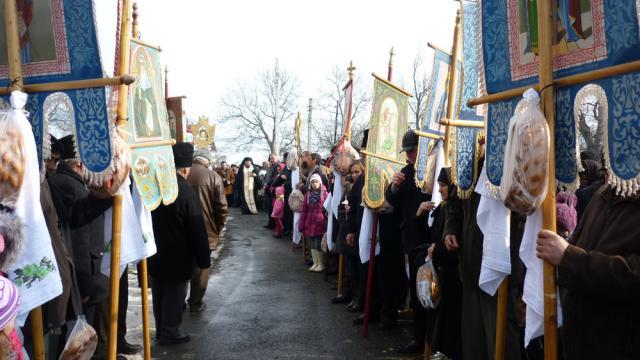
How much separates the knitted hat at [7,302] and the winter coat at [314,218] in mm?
7732

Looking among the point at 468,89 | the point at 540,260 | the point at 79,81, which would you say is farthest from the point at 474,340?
the point at 79,81

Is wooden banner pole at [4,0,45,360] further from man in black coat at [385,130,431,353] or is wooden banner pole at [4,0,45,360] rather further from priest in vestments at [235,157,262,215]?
priest in vestments at [235,157,262,215]

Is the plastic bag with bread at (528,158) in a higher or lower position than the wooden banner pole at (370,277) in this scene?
higher

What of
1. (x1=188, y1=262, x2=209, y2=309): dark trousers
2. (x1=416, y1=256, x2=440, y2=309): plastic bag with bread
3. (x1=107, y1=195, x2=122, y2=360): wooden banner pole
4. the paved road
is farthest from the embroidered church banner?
(x1=188, y1=262, x2=209, y2=309): dark trousers

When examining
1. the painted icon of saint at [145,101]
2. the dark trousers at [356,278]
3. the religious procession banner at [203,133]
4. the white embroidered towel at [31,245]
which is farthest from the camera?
the religious procession banner at [203,133]

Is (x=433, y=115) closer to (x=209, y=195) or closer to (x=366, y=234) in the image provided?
(x=366, y=234)

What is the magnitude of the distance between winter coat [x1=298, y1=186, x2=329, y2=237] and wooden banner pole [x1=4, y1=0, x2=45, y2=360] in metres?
7.30

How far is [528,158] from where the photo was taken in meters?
2.49

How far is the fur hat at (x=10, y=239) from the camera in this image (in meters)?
2.59

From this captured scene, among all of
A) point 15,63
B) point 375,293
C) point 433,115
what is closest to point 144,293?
point 15,63

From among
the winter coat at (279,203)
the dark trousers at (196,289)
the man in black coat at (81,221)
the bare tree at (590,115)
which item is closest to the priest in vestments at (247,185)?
the winter coat at (279,203)

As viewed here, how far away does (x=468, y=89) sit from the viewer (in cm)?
403

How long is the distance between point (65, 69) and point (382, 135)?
3.84m

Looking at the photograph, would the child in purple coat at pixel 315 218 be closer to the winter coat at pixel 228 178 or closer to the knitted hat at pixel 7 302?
the knitted hat at pixel 7 302
